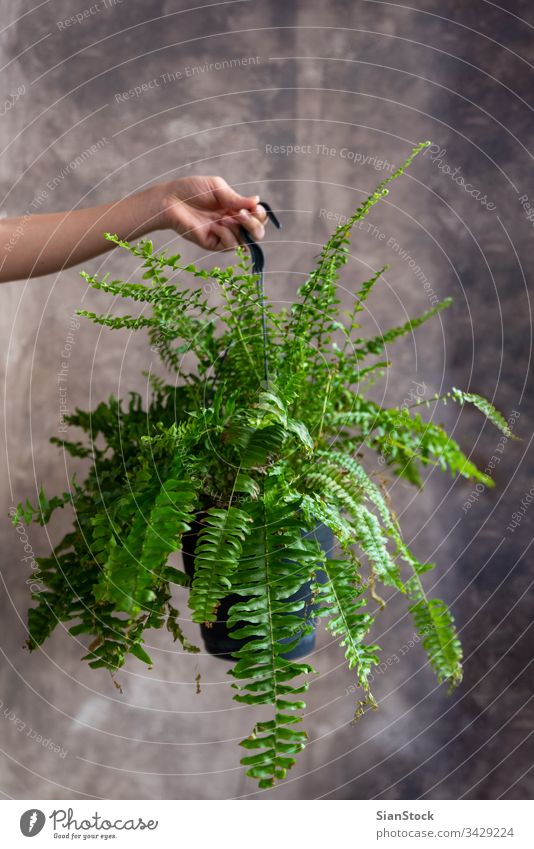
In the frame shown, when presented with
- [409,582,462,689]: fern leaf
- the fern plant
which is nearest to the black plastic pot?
the fern plant

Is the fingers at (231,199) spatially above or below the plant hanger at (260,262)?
above

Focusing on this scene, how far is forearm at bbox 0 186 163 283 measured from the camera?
0.97 metres

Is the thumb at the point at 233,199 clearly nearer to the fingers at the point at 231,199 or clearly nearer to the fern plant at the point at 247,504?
the fingers at the point at 231,199

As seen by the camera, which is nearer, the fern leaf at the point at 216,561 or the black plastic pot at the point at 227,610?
the fern leaf at the point at 216,561

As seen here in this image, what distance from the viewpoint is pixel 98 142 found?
4.00ft

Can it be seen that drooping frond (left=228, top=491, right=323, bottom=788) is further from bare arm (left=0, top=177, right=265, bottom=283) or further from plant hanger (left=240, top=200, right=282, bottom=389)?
bare arm (left=0, top=177, right=265, bottom=283)

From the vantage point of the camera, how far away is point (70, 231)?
967mm

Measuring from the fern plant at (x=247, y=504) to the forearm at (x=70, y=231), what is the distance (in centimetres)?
15

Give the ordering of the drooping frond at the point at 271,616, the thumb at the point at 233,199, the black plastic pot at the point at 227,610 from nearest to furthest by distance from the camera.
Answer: the drooping frond at the point at 271,616
the black plastic pot at the point at 227,610
the thumb at the point at 233,199

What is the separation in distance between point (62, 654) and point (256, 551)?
25.4 inches

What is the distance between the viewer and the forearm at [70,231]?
→ 0.97m

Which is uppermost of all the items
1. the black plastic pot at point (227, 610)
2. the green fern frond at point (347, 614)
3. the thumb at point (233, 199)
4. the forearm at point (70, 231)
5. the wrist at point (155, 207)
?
the thumb at point (233, 199)

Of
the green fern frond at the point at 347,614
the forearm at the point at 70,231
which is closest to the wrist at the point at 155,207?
the forearm at the point at 70,231

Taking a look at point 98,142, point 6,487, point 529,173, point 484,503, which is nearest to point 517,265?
point 529,173
